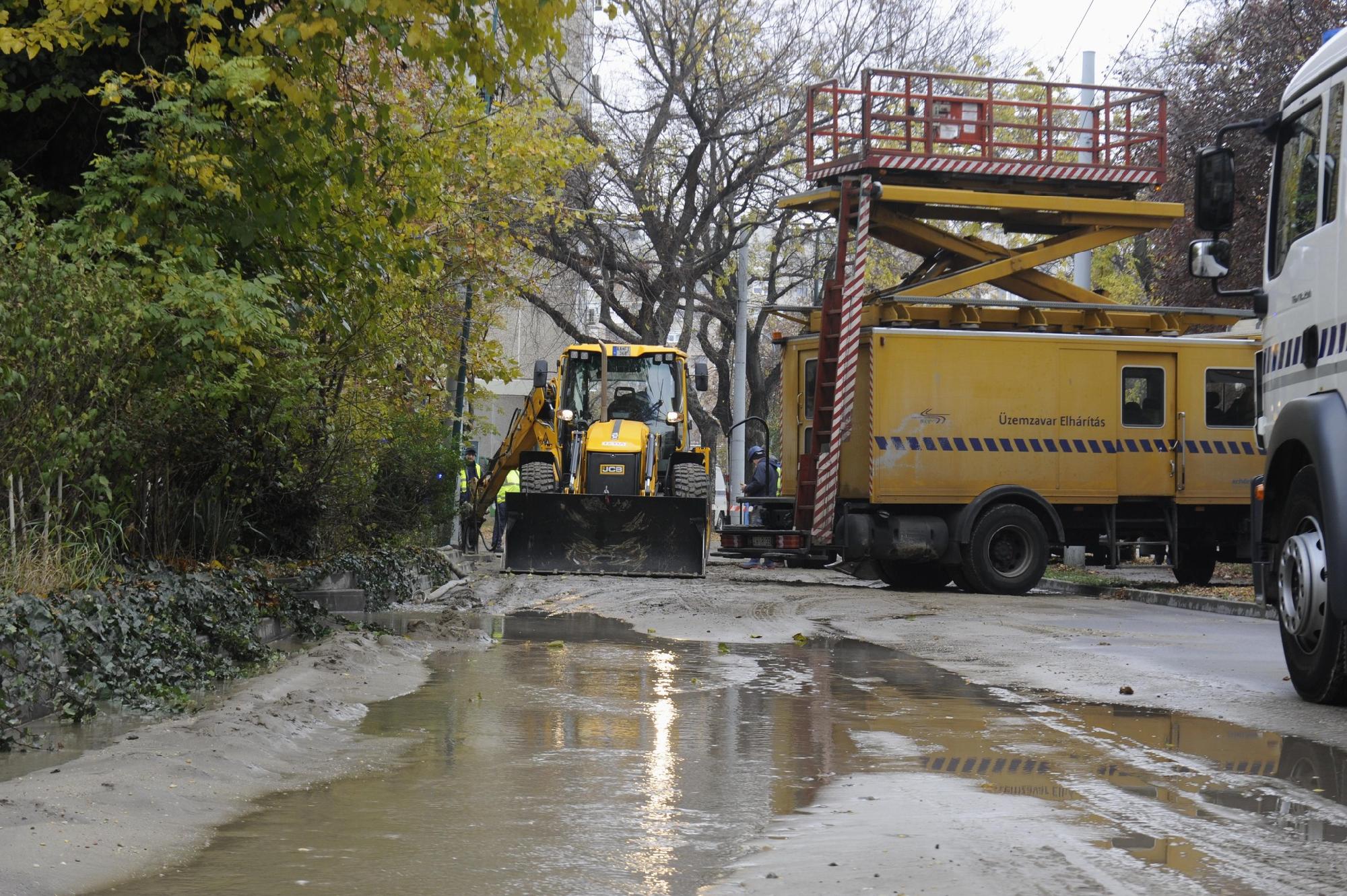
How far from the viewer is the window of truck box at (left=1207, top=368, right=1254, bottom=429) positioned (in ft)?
63.8

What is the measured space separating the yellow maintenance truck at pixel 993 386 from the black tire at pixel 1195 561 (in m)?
0.03

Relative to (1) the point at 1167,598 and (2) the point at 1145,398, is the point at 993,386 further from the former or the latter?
(1) the point at 1167,598

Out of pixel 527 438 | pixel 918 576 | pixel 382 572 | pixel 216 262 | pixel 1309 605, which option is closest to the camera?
pixel 1309 605

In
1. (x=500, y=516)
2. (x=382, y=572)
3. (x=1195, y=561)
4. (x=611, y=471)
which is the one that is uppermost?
(x=611, y=471)

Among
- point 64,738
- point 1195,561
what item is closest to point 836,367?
point 1195,561

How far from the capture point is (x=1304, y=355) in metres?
8.56

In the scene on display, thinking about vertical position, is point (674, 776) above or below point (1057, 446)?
below

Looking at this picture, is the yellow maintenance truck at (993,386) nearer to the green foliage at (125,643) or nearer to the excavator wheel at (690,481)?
the excavator wheel at (690,481)

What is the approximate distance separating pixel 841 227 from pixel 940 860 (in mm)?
14848

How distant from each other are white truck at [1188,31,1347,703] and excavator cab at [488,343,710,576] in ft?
33.2

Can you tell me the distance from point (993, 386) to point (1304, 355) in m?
10.1

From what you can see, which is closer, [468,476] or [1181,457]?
[1181,457]

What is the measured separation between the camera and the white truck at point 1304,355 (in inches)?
316

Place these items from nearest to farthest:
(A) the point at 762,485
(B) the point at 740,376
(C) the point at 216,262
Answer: (C) the point at 216,262, (A) the point at 762,485, (B) the point at 740,376
